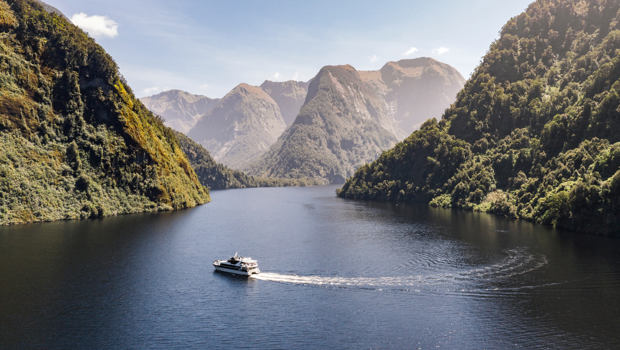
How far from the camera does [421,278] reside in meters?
85.8

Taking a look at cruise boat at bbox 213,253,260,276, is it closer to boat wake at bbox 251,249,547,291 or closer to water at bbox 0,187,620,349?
boat wake at bbox 251,249,547,291

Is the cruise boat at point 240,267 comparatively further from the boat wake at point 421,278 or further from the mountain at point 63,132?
the mountain at point 63,132

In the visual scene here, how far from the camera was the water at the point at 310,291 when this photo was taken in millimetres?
58312

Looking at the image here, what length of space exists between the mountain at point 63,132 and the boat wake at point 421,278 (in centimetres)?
10381

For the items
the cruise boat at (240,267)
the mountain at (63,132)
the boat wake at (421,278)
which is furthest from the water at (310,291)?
the mountain at (63,132)

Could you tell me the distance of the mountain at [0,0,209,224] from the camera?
146750 mm

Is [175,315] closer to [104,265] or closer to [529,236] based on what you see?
[104,265]

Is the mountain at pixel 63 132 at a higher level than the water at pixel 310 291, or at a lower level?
higher

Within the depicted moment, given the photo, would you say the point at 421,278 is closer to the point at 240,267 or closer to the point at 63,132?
the point at 240,267

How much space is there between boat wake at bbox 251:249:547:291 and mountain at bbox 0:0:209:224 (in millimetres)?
103809

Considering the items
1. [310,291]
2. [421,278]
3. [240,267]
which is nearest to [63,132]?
[240,267]

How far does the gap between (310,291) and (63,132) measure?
142m

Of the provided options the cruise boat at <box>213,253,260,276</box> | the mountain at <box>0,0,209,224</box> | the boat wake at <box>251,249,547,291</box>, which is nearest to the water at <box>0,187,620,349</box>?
the boat wake at <box>251,249,547,291</box>

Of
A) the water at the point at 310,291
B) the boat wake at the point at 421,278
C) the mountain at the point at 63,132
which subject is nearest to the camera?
the water at the point at 310,291
